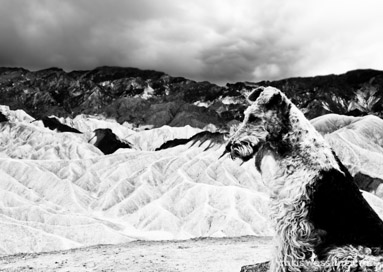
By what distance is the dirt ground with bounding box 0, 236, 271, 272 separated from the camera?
434 inches

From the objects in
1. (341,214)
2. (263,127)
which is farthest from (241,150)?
(341,214)

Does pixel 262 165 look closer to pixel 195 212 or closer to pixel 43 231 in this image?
pixel 43 231

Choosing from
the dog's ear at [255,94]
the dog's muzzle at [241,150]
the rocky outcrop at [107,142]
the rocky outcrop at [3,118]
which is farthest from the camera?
the rocky outcrop at [3,118]

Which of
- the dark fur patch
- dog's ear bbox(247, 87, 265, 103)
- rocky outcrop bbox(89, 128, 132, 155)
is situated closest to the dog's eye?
dog's ear bbox(247, 87, 265, 103)

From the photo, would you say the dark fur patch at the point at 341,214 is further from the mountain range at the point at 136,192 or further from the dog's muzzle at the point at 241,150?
the mountain range at the point at 136,192

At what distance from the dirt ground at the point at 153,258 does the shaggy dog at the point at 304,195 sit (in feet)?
22.8

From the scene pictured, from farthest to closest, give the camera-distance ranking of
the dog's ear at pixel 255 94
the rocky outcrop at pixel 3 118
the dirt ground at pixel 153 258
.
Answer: the rocky outcrop at pixel 3 118
the dirt ground at pixel 153 258
the dog's ear at pixel 255 94

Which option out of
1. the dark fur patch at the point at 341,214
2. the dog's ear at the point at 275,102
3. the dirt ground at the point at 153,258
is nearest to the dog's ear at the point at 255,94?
the dog's ear at the point at 275,102

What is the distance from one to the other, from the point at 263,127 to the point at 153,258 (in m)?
8.45

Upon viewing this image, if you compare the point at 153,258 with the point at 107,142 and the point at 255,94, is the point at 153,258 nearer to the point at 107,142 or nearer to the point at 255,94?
the point at 255,94

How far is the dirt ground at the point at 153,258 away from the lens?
11031 mm

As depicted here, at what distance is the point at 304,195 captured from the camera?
399cm

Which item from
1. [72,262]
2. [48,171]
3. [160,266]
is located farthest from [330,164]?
[48,171]

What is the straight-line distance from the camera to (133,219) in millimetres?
85688
